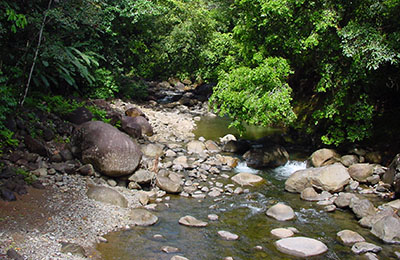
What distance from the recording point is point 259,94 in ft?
39.8

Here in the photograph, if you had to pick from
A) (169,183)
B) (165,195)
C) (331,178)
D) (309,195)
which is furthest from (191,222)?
(331,178)

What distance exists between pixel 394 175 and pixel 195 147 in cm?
714

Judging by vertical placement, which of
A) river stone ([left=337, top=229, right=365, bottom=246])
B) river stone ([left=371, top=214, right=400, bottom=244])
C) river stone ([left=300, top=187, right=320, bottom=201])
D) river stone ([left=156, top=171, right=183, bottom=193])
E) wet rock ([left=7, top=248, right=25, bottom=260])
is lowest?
wet rock ([left=7, top=248, right=25, bottom=260])

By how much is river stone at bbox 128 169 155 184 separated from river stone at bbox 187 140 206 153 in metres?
4.07

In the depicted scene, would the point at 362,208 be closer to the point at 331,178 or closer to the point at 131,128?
the point at 331,178

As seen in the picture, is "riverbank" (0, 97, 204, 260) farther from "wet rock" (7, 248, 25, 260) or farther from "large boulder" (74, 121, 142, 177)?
"large boulder" (74, 121, 142, 177)

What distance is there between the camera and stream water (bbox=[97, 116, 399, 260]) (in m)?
6.52

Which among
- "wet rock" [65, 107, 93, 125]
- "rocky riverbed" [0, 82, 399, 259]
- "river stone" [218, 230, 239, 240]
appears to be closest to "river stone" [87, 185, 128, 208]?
"rocky riverbed" [0, 82, 399, 259]

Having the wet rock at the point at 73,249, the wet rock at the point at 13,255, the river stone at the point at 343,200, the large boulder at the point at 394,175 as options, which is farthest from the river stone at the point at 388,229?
the wet rock at the point at 13,255

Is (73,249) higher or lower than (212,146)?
lower

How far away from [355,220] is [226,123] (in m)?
11.3

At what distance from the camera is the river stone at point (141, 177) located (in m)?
9.42

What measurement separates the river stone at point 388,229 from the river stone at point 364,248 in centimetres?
52

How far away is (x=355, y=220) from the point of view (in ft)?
27.5
